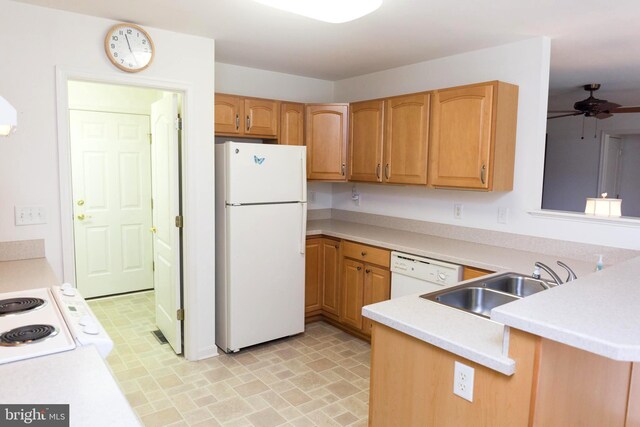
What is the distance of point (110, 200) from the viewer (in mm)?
4586

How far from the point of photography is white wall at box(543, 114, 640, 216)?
5.78 m

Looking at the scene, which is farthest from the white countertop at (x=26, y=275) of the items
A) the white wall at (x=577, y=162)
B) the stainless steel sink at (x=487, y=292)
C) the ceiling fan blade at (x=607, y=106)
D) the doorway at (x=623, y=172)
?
the doorway at (x=623, y=172)

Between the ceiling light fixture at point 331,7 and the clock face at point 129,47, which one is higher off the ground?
the clock face at point 129,47

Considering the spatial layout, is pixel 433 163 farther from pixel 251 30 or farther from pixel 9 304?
pixel 9 304

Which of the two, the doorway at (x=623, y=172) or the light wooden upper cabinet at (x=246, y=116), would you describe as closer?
the light wooden upper cabinet at (x=246, y=116)

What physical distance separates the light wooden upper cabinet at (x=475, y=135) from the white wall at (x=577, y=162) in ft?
11.3

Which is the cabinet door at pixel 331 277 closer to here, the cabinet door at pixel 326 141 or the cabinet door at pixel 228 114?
the cabinet door at pixel 326 141

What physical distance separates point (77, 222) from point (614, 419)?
15.1 ft

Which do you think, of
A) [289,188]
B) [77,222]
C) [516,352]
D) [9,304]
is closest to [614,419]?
[516,352]

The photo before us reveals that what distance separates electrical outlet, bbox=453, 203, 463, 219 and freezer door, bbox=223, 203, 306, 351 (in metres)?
1.25

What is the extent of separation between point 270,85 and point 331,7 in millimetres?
2784

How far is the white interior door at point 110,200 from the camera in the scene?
14.5 ft

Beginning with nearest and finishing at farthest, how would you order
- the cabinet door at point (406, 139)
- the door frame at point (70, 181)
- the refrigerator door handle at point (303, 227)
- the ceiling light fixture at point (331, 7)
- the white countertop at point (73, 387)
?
the white countertop at point (73, 387), the ceiling light fixture at point (331, 7), the door frame at point (70, 181), the cabinet door at point (406, 139), the refrigerator door handle at point (303, 227)

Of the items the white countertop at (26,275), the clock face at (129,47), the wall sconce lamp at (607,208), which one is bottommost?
the white countertop at (26,275)
